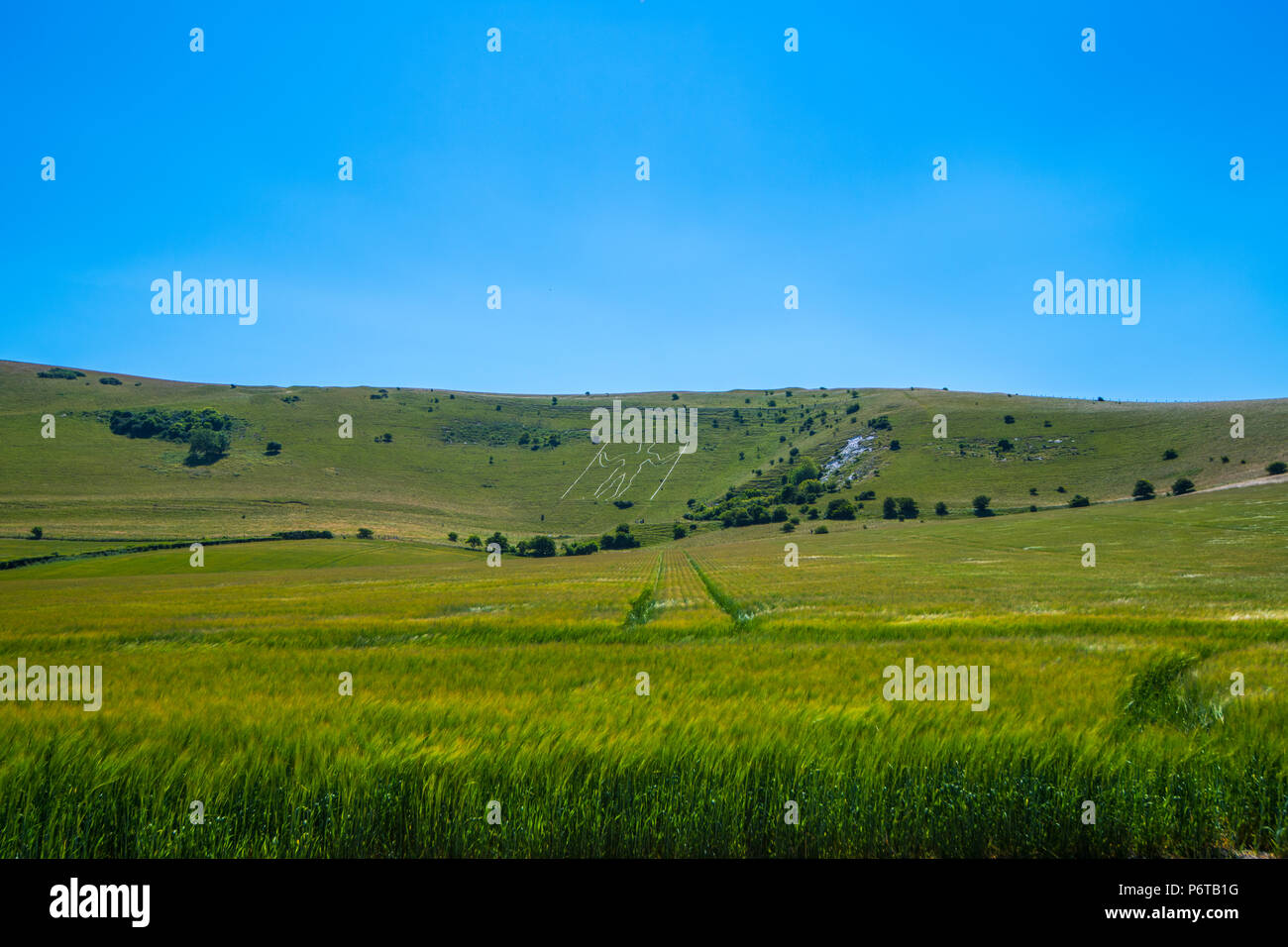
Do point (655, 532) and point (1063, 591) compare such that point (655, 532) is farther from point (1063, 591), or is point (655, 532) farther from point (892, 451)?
point (1063, 591)

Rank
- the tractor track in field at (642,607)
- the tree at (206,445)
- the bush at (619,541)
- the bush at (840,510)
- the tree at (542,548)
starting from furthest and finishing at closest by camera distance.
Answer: the tree at (206,445) → the bush at (619,541) → the bush at (840,510) → the tree at (542,548) → the tractor track in field at (642,607)

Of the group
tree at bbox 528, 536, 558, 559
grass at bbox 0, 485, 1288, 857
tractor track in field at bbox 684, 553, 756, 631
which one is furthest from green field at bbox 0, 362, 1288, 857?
tree at bbox 528, 536, 558, 559

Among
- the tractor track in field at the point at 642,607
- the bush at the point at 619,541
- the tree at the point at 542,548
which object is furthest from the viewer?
the bush at the point at 619,541

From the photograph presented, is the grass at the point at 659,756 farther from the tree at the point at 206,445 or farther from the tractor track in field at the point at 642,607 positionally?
the tree at the point at 206,445

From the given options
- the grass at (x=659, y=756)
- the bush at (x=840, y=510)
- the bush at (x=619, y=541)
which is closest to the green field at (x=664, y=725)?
the grass at (x=659, y=756)

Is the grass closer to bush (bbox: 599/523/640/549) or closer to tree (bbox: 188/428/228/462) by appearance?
bush (bbox: 599/523/640/549)

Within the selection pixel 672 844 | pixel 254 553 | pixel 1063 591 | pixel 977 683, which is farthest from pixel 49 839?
pixel 254 553

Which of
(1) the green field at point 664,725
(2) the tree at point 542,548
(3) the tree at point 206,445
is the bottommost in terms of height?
(2) the tree at point 542,548

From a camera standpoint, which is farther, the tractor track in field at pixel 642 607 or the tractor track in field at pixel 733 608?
the tractor track in field at pixel 642 607

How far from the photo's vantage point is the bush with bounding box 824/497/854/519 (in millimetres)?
134500

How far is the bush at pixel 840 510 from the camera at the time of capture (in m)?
134

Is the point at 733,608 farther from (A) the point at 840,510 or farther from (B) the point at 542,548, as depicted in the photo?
(A) the point at 840,510

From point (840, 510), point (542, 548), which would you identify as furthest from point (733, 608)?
point (840, 510)

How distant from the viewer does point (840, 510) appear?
447 ft
